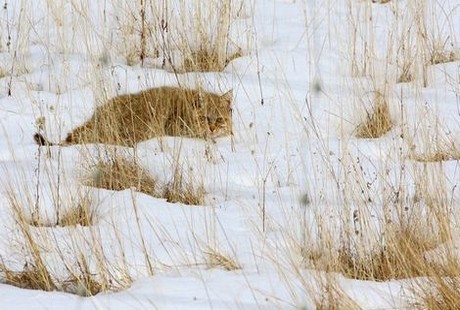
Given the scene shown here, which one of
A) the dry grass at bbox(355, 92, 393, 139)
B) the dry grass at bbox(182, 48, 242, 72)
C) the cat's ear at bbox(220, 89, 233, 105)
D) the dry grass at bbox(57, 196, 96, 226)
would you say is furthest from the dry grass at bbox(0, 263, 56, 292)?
the dry grass at bbox(182, 48, 242, 72)

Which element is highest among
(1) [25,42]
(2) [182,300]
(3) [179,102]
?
(1) [25,42]

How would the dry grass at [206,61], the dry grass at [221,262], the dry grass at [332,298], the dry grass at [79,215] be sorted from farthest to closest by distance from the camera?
1. the dry grass at [206,61]
2. the dry grass at [79,215]
3. the dry grass at [221,262]
4. the dry grass at [332,298]

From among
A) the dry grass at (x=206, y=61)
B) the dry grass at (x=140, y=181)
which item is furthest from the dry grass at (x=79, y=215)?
the dry grass at (x=206, y=61)

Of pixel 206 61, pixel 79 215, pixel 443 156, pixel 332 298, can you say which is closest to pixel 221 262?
pixel 332 298

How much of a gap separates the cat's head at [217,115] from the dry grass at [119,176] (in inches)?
22.6

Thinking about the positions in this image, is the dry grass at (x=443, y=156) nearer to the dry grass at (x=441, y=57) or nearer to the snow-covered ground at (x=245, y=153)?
the snow-covered ground at (x=245, y=153)

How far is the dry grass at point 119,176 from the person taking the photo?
465cm

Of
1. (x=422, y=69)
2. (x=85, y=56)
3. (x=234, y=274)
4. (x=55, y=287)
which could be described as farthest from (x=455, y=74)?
(x=55, y=287)

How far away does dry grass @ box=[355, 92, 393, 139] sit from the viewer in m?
5.33

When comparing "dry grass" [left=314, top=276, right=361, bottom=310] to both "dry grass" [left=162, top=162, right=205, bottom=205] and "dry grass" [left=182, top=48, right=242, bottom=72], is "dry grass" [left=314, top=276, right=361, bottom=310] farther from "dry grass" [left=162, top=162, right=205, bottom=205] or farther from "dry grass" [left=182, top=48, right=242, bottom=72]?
"dry grass" [left=182, top=48, right=242, bottom=72]

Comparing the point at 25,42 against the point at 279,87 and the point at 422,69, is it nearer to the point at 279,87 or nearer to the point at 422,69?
the point at 279,87

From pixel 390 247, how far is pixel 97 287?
1150mm

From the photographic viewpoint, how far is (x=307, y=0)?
7375 mm

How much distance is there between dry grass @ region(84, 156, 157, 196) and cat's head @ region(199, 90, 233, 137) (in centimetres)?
57
